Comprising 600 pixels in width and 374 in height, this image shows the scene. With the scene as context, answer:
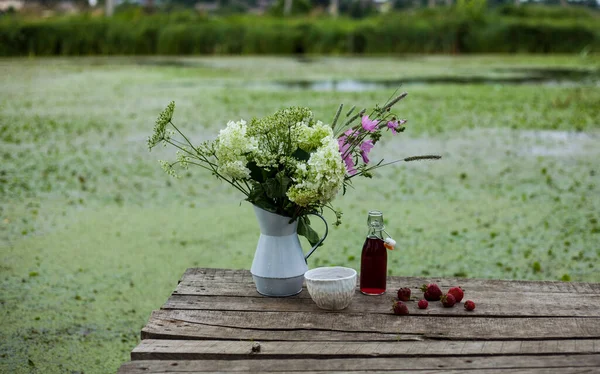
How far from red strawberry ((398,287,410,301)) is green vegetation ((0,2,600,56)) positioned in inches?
609

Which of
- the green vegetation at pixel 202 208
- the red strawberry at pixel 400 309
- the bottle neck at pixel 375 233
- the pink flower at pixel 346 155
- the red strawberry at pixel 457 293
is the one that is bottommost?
the green vegetation at pixel 202 208

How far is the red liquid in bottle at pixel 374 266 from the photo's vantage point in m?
1.58

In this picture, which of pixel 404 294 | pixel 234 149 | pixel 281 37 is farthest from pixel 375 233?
pixel 281 37

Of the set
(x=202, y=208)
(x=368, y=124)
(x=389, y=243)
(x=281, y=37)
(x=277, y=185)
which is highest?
(x=281, y=37)

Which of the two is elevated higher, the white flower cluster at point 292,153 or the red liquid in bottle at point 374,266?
the white flower cluster at point 292,153

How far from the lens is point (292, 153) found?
1545 millimetres

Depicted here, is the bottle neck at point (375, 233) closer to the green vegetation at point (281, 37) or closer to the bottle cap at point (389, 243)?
the bottle cap at point (389, 243)

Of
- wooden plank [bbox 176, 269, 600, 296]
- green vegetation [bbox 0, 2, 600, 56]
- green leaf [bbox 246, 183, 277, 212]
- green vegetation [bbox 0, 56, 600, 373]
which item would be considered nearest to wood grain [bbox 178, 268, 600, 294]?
wooden plank [bbox 176, 269, 600, 296]

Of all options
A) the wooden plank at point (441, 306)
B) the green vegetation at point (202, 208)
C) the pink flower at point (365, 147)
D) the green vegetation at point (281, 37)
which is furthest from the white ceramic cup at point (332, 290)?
the green vegetation at point (281, 37)

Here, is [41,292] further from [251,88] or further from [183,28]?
[183,28]

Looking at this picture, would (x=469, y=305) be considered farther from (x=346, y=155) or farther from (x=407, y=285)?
(x=346, y=155)

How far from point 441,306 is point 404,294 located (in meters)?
0.08

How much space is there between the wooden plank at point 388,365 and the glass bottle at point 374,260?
0.34 m

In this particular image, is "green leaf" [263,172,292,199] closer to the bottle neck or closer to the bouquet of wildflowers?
the bouquet of wildflowers
